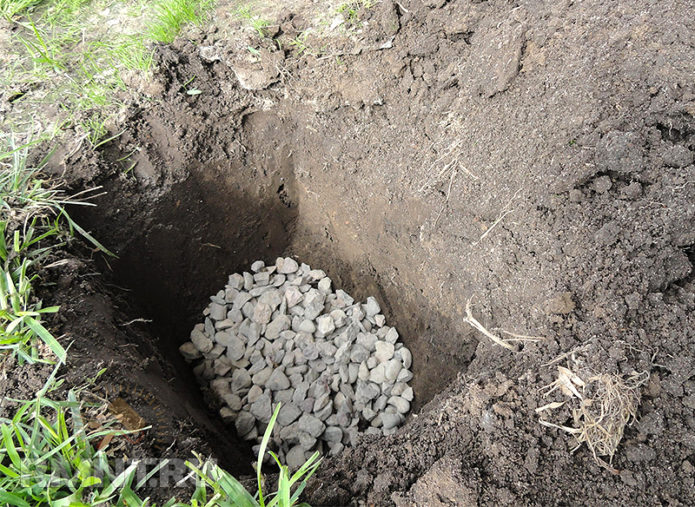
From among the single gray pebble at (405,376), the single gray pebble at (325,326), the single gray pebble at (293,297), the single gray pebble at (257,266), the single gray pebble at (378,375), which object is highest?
the single gray pebble at (257,266)

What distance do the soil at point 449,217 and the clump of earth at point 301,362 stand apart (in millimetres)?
108

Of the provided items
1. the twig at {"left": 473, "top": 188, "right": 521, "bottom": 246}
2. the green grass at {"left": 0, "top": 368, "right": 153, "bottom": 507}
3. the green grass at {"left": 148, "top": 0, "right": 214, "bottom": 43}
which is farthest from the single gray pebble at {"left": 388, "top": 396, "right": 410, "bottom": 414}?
the green grass at {"left": 148, "top": 0, "right": 214, "bottom": 43}

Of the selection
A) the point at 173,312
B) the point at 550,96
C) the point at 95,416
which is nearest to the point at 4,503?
the point at 95,416

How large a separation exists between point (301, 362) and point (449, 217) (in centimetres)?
103

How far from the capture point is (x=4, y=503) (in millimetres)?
1179

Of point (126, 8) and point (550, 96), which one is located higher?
point (126, 8)

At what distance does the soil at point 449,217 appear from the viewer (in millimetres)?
1313

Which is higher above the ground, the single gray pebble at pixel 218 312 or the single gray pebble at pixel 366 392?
the single gray pebble at pixel 218 312

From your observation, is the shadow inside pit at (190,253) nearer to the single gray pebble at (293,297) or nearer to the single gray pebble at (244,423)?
the single gray pebble at (244,423)

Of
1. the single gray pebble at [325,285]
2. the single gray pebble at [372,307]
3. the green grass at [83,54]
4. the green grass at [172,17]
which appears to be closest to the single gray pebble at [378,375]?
the single gray pebble at [372,307]

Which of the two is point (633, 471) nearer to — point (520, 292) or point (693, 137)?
point (520, 292)

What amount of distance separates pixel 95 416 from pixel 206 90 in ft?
→ 5.31

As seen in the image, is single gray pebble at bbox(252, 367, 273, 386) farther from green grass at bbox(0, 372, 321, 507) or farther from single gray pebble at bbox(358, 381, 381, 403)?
green grass at bbox(0, 372, 321, 507)

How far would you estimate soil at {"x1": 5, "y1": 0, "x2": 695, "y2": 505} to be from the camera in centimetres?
131
